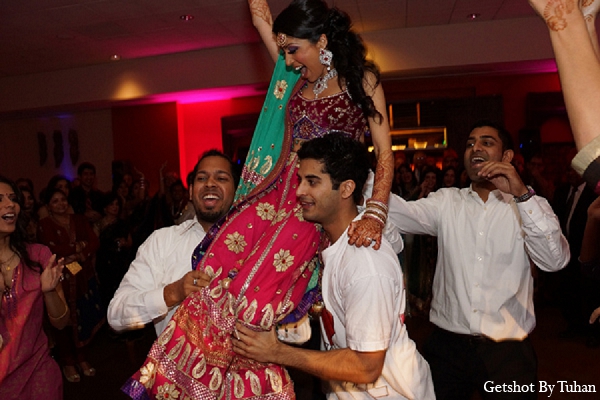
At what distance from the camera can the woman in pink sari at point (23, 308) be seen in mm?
2629

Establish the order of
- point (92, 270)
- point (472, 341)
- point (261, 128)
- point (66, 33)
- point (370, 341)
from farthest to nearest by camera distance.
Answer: point (66, 33) < point (92, 270) < point (472, 341) < point (261, 128) < point (370, 341)

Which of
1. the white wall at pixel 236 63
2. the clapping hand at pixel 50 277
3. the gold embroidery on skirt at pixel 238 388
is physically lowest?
the gold embroidery on skirt at pixel 238 388

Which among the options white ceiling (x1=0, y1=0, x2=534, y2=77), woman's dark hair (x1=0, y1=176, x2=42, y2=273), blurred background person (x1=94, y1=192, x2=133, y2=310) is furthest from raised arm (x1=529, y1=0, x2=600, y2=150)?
white ceiling (x1=0, y1=0, x2=534, y2=77)

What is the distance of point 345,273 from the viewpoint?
6.11 ft

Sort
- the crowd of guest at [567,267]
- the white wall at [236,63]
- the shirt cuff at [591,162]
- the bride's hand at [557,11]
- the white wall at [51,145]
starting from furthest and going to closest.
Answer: the white wall at [51,145], the white wall at [236,63], the crowd of guest at [567,267], the bride's hand at [557,11], the shirt cuff at [591,162]

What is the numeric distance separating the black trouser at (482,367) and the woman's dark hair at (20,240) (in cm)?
203

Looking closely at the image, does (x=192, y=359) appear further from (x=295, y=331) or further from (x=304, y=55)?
(x=304, y=55)

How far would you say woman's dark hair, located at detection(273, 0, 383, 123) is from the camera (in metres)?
2.21

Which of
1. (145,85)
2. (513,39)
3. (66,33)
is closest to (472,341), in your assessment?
(513,39)

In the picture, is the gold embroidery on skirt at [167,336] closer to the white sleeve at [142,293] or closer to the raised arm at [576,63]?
the white sleeve at [142,293]

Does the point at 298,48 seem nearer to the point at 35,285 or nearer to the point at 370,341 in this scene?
the point at 370,341

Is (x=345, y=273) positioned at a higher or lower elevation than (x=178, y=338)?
higher

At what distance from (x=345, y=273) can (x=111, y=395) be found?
131 inches

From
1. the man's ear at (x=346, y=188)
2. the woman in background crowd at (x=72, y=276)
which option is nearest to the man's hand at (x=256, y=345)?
the man's ear at (x=346, y=188)
